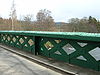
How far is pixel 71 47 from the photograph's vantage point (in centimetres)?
393

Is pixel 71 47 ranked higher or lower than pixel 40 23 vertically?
lower

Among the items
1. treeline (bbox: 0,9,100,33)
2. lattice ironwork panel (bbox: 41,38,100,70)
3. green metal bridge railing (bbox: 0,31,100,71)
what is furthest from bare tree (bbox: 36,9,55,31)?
lattice ironwork panel (bbox: 41,38,100,70)

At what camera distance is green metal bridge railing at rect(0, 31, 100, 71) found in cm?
334

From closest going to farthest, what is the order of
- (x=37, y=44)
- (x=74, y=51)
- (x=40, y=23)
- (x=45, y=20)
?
(x=74, y=51)
(x=37, y=44)
(x=40, y=23)
(x=45, y=20)

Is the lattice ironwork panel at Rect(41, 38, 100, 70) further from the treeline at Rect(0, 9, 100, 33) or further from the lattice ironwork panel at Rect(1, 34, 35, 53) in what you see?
the treeline at Rect(0, 9, 100, 33)

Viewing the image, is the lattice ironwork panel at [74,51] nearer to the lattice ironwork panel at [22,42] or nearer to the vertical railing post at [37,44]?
the vertical railing post at [37,44]

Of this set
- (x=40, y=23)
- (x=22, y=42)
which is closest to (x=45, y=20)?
(x=40, y=23)

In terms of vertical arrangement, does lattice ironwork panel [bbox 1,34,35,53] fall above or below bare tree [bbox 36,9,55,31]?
below

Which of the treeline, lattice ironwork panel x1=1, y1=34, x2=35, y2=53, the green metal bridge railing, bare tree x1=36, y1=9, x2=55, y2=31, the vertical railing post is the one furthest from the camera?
bare tree x1=36, y1=9, x2=55, y2=31

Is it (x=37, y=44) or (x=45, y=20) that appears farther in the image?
(x=45, y=20)

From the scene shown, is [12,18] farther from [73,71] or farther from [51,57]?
[73,71]

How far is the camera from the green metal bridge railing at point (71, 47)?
334 cm

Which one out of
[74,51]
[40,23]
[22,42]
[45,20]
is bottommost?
[22,42]

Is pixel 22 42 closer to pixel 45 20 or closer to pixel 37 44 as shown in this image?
pixel 37 44
